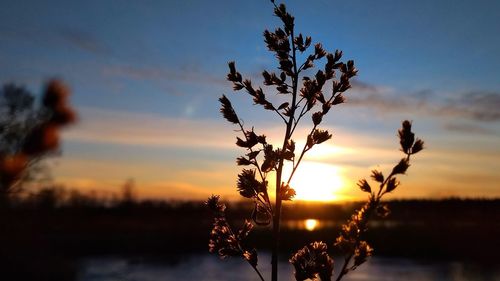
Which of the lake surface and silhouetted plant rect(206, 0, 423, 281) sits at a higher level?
silhouetted plant rect(206, 0, 423, 281)

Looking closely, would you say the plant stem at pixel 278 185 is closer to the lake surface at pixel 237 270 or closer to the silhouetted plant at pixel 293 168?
the silhouetted plant at pixel 293 168

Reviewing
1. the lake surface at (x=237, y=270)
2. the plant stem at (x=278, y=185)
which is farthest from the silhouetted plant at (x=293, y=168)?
the lake surface at (x=237, y=270)

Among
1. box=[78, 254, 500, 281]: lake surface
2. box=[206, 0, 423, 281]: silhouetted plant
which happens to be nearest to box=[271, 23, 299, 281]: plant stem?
box=[206, 0, 423, 281]: silhouetted plant

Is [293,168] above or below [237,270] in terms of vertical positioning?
above

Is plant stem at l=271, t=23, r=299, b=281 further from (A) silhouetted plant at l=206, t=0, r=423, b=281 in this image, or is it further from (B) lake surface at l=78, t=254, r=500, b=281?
(B) lake surface at l=78, t=254, r=500, b=281

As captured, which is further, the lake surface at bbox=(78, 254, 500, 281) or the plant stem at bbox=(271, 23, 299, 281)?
the lake surface at bbox=(78, 254, 500, 281)

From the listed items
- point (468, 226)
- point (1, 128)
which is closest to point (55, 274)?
point (1, 128)

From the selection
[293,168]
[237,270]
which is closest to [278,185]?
[293,168]

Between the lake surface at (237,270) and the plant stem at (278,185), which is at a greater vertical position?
the plant stem at (278,185)

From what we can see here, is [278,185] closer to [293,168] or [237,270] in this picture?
[293,168]
